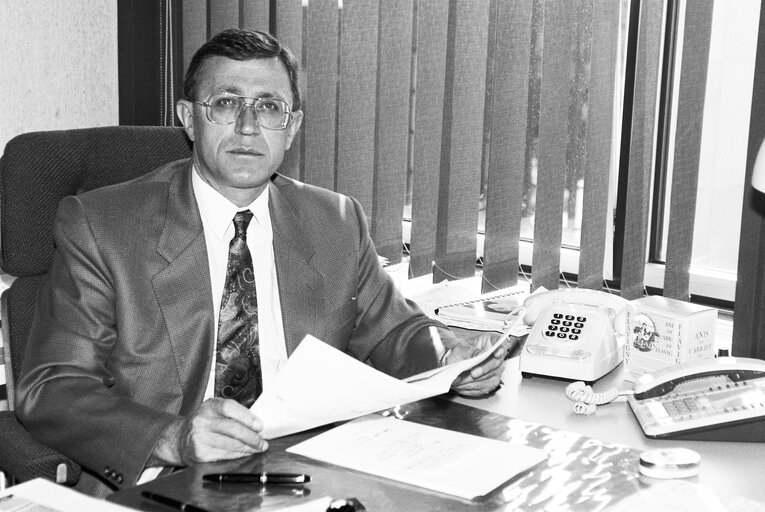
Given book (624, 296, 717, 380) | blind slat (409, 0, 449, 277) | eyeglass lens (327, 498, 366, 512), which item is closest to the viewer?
eyeglass lens (327, 498, 366, 512)

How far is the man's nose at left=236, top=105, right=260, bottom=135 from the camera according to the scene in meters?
1.81

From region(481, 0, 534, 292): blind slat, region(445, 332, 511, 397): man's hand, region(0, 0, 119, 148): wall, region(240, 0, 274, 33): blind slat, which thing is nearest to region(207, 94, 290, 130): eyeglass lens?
region(445, 332, 511, 397): man's hand

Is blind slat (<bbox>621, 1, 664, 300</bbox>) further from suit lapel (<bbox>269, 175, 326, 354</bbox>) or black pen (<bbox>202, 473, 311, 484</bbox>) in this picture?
black pen (<bbox>202, 473, 311, 484</bbox>)

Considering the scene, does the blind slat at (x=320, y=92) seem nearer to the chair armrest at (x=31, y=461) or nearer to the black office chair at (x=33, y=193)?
the black office chair at (x=33, y=193)

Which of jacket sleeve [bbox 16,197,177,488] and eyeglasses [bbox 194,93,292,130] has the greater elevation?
eyeglasses [bbox 194,93,292,130]

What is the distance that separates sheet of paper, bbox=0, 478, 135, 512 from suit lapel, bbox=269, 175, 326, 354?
701 mm

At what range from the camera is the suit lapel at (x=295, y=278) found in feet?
6.12

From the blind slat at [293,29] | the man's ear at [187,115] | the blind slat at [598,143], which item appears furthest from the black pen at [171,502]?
the blind slat at [293,29]

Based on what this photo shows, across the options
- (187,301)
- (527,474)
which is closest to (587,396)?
(527,474)

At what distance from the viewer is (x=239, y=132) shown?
1.81 m

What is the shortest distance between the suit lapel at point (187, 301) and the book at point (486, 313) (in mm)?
602

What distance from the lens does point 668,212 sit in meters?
2.31

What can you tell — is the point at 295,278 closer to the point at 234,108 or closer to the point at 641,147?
the point at 234,108

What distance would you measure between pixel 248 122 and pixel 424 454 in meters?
0.76
